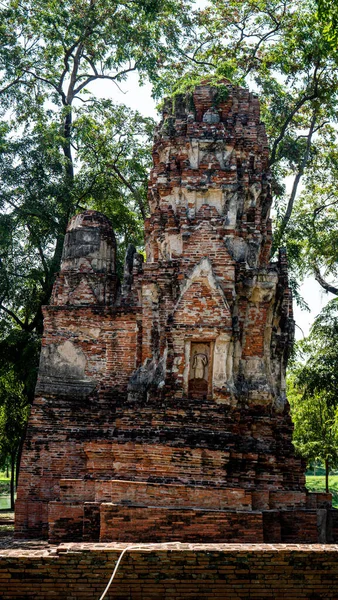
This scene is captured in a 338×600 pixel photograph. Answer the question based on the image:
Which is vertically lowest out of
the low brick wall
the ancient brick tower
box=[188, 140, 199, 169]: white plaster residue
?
the low brick wall

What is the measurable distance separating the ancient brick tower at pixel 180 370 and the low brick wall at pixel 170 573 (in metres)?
2.06

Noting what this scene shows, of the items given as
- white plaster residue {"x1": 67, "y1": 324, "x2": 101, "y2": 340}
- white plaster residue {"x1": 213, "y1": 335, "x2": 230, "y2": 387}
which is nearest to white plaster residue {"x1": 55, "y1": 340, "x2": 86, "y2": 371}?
white plaster residue {"x1": 67, "y1": 324, "x2": 101, "y2": 340}

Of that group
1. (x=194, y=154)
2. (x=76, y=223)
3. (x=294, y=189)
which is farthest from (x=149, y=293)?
(x=294, y=189)

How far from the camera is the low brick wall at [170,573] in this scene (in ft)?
24.7

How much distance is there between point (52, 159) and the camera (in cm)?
2067

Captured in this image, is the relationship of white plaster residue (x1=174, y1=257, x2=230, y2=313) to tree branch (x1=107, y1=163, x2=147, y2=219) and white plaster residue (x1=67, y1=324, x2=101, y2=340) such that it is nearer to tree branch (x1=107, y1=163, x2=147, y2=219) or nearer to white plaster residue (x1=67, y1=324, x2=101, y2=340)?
white plaster residue (x1=67, y1=324, x2=101, y2=340)

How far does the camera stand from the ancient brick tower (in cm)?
1046

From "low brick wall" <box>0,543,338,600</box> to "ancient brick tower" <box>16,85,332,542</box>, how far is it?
2061mm

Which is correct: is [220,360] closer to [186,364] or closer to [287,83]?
[186,364]

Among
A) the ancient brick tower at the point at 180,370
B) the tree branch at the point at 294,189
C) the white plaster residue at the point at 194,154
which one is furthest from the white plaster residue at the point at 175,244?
the tree branch at the point at 294,189

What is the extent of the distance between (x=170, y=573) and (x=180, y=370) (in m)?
4.83

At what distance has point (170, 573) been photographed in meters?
7.53

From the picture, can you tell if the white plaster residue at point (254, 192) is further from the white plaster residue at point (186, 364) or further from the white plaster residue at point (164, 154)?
the white plaster residue at point (186, 364)

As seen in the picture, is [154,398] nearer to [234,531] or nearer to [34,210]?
[234,531]
